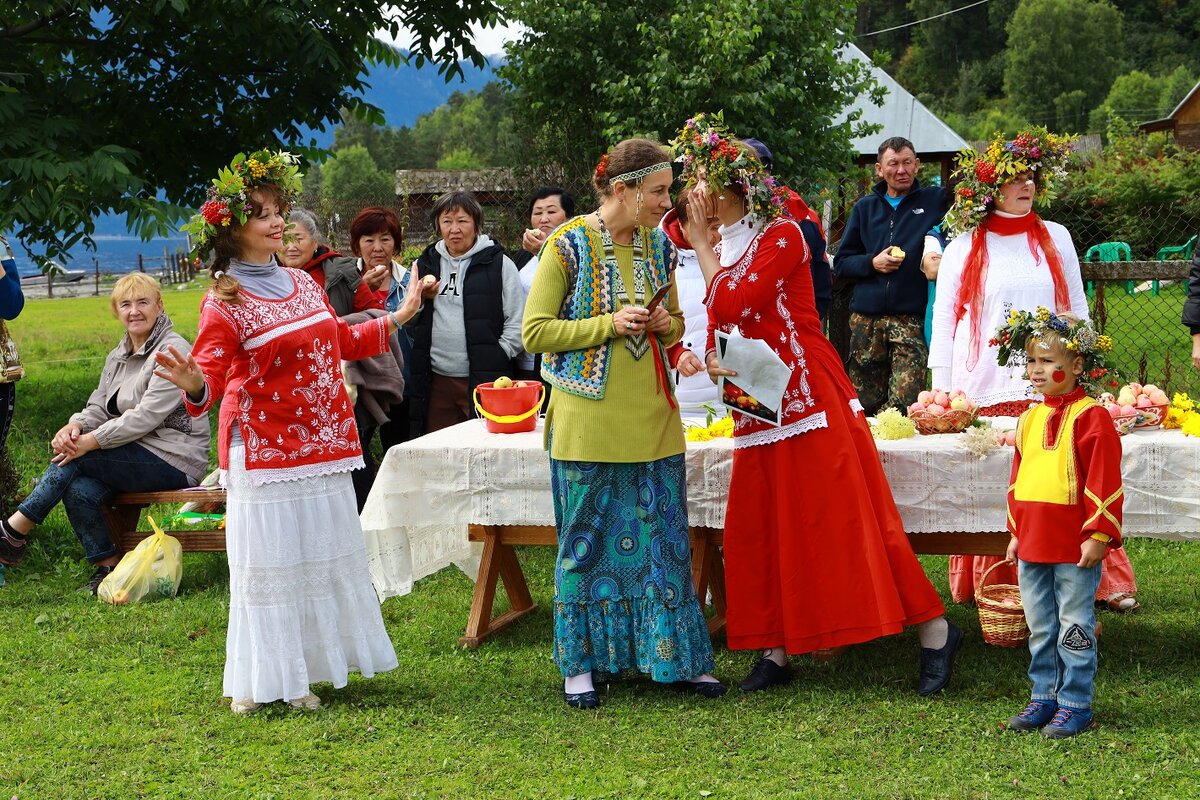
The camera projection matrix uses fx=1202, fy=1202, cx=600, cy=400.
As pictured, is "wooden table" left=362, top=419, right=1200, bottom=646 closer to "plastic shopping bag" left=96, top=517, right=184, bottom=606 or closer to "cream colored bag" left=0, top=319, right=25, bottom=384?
"plastic shopping bag" left=96, top=517, right=184, bottom=606

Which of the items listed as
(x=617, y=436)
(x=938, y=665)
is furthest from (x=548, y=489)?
(x=938, y=665)

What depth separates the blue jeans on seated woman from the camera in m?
6.56

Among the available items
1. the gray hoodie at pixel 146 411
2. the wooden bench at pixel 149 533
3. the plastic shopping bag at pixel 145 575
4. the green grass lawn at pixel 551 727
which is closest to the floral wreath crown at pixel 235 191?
the green grass lawn at pixel 551 727

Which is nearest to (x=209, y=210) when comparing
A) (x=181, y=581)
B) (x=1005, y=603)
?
(x=181, y=581)

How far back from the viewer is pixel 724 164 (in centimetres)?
430

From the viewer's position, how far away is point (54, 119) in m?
8.96

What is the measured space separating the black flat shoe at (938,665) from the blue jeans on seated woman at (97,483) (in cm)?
420

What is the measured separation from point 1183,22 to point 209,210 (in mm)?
81240

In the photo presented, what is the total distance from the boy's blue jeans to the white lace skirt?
8.06 ft

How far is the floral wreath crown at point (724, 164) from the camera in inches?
170

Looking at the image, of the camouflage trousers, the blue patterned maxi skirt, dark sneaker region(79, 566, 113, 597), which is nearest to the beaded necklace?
the blue patterned maxi skirt

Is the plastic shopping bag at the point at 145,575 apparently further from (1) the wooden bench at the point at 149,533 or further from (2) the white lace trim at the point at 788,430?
(2) the white lace trim at the point at 788,430

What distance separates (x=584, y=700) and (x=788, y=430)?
4.16ft

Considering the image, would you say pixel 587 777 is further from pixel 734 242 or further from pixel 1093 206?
pixel 1093 206
